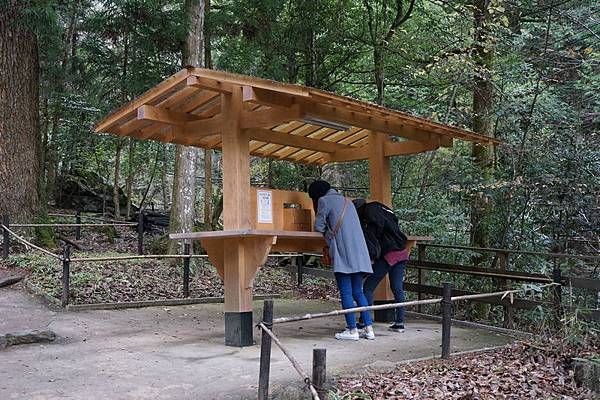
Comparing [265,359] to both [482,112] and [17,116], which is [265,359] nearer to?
[482,112]

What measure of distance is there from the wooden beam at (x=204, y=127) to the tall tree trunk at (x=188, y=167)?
13.1ft

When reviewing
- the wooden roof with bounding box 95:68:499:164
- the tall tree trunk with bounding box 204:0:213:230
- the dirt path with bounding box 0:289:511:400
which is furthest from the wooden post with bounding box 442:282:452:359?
→ the tall tree trunk with bounding box 204:0:213:230

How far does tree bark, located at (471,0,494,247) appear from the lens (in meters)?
10.4

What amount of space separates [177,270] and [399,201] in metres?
4.93

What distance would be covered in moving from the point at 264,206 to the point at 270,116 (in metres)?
1.32

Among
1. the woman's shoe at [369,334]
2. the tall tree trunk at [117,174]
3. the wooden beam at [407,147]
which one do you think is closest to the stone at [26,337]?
the woman's shoe at [369,334]

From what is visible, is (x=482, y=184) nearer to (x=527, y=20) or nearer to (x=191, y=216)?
(x=527, y=20)

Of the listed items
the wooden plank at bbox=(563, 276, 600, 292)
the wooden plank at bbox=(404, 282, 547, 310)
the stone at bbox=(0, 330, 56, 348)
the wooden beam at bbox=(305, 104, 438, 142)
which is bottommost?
the stone at bbox=(0, 330, 56, 348)

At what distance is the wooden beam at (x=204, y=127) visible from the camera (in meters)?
7.07

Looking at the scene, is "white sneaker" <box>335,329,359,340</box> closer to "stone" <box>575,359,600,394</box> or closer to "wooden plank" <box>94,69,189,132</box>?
"stone" <box>575,359,600,394</box>

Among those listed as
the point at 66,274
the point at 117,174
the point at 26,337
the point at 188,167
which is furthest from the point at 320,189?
the point at 117,174

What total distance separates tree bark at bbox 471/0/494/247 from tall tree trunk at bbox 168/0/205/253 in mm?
5611

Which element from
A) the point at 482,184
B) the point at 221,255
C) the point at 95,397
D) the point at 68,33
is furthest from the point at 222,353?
the point at 68,33

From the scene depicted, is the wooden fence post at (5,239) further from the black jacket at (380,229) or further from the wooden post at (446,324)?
the wooden post at (446,324)
